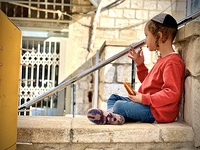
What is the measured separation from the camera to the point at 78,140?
1.59 meters

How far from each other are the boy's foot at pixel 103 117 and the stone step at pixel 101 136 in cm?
5

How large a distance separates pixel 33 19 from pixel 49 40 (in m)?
0.55

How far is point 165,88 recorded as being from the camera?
66.7 inches

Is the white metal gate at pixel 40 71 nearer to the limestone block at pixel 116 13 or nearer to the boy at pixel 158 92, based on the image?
the limestone block at pixel 116 13

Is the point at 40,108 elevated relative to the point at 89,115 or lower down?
lower down

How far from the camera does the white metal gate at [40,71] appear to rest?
570 cm

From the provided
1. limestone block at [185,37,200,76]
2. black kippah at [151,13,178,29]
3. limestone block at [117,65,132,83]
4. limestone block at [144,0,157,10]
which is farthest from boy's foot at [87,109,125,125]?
limestone block at [144,0,157,10]

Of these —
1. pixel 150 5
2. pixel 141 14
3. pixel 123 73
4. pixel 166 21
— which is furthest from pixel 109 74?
pixel 150 5

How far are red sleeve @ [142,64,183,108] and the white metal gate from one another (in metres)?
4.28

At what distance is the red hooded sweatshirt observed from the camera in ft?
5.54

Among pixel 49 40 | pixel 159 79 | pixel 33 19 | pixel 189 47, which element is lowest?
pixel 159 79

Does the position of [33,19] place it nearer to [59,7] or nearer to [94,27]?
[59,7]

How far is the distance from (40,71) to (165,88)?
14.6ft

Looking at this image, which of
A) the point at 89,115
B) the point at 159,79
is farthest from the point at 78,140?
the point at 159,79
